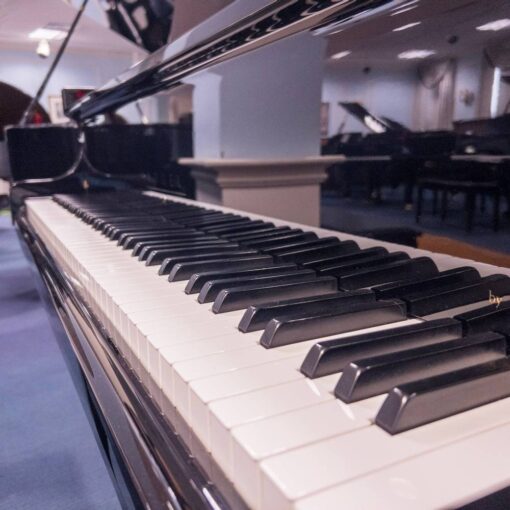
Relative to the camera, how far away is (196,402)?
0.50 metres

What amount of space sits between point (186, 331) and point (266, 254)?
1.40 feet

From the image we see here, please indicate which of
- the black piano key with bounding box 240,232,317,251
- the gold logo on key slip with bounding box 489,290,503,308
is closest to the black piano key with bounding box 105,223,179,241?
the black piano key with bounding box 240,232,317,251

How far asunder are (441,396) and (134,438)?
395 millimetres

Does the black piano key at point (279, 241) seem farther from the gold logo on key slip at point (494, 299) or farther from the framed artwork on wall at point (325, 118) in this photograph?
the gold logo on key slip at point (494, 299)

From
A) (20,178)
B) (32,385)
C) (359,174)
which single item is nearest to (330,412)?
(359,174)

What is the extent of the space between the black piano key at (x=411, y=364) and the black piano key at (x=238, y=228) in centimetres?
86

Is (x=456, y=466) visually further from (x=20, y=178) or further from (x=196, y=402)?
(x=20, y=178)

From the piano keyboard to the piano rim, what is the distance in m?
0.02

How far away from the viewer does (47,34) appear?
30.2 feet

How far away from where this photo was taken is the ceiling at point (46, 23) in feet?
24.5

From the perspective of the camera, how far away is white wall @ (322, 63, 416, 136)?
36.4 inches

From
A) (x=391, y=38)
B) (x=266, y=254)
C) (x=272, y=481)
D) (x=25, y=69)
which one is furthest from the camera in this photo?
(x=25, y=69)

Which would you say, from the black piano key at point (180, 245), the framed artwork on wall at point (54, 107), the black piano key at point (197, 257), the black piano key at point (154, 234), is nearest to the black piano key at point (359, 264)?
the black piano key at point (197, 257)

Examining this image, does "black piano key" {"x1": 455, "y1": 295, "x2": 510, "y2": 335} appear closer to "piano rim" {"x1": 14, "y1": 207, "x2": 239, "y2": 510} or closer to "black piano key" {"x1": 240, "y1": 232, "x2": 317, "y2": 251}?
"piano rim" {"x1": 14, "y1": 207, "x2": 239, "y2": 510}
